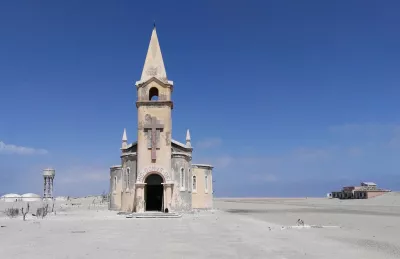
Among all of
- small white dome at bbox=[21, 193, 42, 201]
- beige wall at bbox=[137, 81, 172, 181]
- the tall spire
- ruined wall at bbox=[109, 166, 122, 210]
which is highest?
the tall spire

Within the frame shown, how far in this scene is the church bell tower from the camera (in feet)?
125

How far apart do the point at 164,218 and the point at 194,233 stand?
1217 cm

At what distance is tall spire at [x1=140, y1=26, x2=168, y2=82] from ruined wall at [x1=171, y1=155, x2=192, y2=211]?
320 inches

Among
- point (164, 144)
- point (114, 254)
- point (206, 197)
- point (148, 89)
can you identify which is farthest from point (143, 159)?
point (114, 254)

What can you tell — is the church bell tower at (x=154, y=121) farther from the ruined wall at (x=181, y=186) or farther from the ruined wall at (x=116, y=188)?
the ruined wall at (x=116, y=188)

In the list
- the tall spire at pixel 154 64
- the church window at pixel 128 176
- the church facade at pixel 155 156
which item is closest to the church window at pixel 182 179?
the church facade at pixel 155 156

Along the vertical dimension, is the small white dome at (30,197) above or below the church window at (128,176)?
below

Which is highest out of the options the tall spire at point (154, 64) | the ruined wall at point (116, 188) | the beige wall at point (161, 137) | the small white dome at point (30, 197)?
the tall spire at point (154, 64)

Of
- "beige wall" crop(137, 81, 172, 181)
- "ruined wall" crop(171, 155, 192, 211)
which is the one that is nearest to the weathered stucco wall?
"beige wall" crop(137, 81, 172, 181)

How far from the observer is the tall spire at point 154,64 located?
4003 cm

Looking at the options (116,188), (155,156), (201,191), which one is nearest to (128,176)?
(155,156)

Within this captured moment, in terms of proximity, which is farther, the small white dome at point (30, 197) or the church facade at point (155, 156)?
the small white dome at point (30, 197)

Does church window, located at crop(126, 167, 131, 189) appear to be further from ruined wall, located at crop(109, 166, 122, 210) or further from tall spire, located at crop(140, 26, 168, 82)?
tall spire, located at crop(140, 26, 168, 82)

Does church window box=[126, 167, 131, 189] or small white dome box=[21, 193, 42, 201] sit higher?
church window box=[126, 167, 131, 189]
